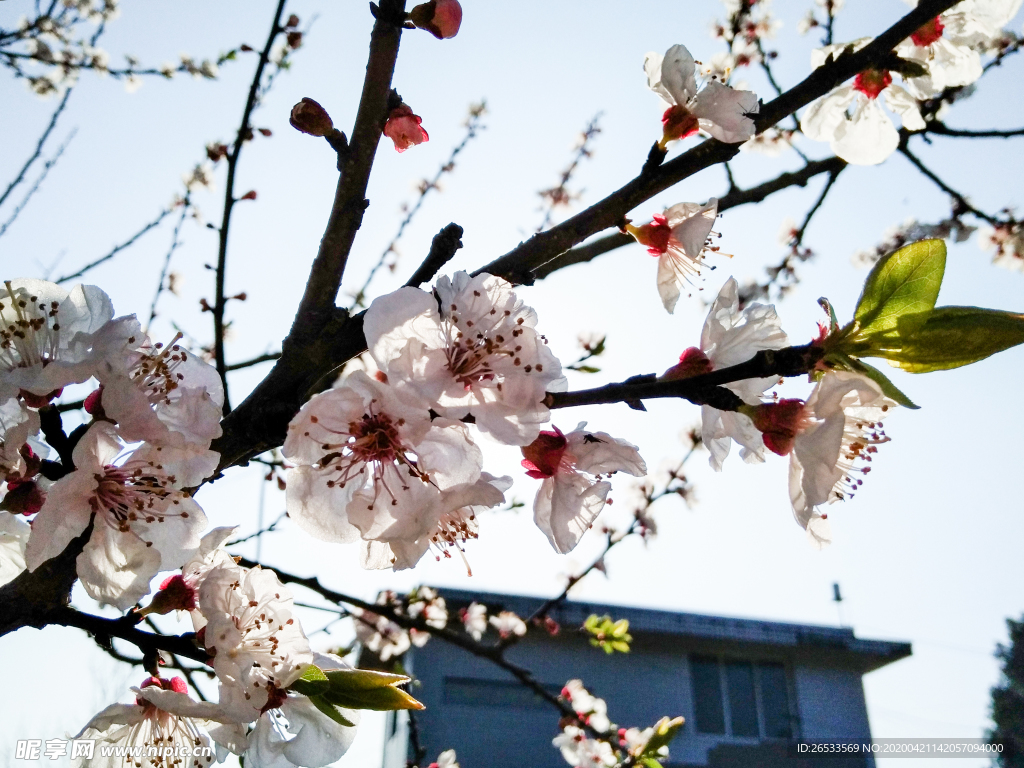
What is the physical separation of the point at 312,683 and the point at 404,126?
956 mm

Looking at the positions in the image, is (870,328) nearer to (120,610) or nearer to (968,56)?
(120,610)

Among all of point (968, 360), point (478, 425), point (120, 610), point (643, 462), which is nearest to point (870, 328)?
point (968, 360)

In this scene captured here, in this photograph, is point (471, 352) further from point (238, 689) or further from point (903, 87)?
point (903, 87)

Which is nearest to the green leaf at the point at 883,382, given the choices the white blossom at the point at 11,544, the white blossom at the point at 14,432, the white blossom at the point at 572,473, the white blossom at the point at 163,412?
the white blossom at the point at 572,473

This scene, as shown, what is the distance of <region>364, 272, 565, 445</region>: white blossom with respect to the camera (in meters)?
0.94

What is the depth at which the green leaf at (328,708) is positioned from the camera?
1.07 metres

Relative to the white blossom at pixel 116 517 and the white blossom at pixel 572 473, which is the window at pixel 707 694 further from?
the white blossom at pixel 116 517

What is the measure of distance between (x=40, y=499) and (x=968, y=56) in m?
2.69

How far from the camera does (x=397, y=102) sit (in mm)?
1246

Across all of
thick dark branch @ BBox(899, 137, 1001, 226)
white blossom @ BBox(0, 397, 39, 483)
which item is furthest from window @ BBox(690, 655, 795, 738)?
white blossom @ BBox(0, 397, 39, 483)

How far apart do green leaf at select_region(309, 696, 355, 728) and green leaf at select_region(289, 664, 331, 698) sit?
0.03 meters

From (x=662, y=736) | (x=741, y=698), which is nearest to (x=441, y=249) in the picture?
(x=662, y=736)

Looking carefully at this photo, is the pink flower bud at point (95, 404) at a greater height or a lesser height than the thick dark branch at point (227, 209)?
lesser

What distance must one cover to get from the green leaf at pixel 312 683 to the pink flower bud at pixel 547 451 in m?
0.46
